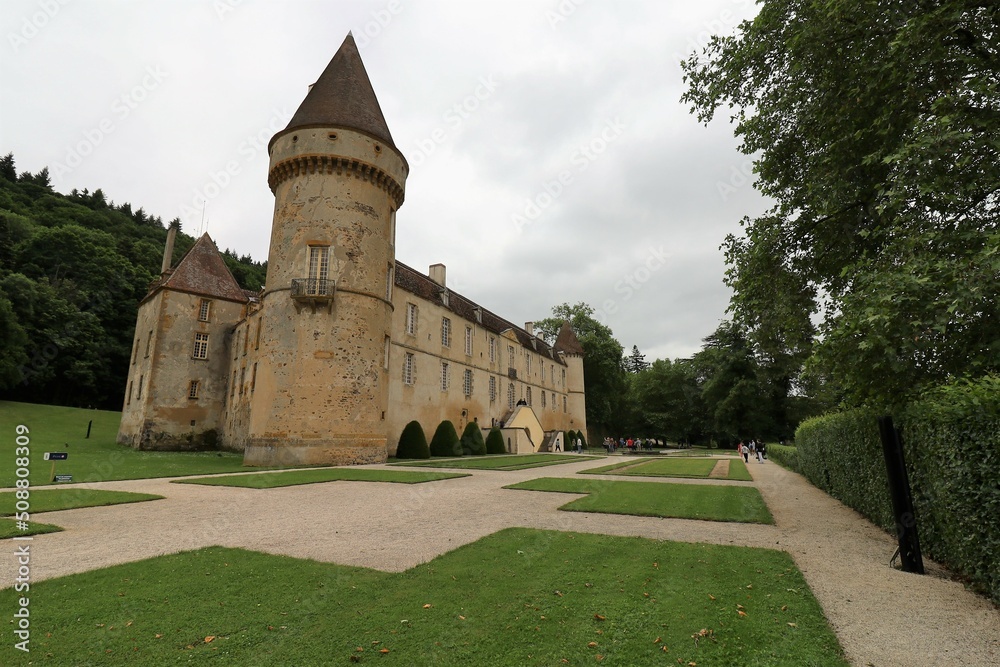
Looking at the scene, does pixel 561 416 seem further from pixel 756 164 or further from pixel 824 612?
pixel 824 612

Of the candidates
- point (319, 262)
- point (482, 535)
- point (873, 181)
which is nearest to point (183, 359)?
point (319, 262)

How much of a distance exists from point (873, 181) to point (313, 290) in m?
19.7

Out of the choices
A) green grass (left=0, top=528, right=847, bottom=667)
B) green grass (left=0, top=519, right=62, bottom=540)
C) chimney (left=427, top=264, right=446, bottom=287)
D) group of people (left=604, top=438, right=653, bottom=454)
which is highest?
chimney (left=427, top=264, right=446, bottom=287)

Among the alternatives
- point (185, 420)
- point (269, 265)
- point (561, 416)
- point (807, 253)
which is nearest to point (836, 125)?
point (807, 253)

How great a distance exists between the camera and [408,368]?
95.5 ft

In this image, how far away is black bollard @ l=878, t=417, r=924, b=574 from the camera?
5809 millimetres

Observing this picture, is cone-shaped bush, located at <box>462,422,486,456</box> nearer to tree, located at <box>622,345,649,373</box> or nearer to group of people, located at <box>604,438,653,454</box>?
group of people, located at <box>604,438,653,454</box>

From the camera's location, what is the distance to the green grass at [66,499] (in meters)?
8.84

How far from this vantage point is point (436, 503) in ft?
33.8

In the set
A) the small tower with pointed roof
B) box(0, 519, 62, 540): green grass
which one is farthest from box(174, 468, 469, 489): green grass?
the small tower with pointed roof

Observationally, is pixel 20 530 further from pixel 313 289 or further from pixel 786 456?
pixel 786 456

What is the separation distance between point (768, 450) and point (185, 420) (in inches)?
1472

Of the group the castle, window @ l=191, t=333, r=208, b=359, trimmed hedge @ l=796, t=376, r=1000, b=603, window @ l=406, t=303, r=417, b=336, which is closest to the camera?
trimmed hedge @ l=796, t=376, r=1000, b=603

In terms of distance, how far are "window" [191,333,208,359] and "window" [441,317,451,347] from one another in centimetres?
1518
